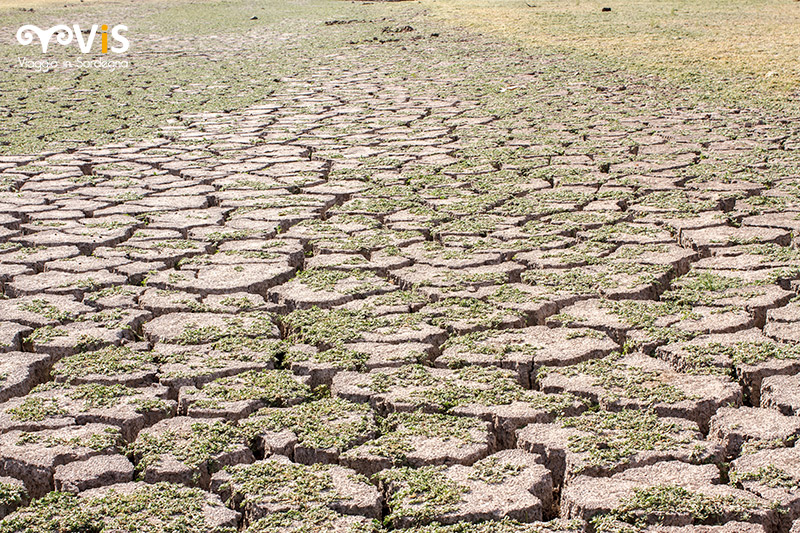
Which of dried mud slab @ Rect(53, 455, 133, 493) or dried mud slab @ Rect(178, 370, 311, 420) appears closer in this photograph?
dried mud slab @ Rect(53, 455, 133, 493)

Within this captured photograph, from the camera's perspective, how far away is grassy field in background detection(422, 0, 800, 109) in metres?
8.44

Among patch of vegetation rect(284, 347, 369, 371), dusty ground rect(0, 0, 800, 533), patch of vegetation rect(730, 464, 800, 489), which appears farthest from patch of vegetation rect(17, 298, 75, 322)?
patch of vegetation rect(730, 464, 800, 489)

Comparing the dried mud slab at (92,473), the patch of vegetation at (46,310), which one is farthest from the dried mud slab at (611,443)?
the patch of vegetation at (46,310)

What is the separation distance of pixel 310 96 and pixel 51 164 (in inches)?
129

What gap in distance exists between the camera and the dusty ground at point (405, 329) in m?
2.08

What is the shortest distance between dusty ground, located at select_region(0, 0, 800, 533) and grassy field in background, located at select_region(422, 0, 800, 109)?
195 centimetres

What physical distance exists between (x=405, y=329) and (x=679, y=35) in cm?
1033

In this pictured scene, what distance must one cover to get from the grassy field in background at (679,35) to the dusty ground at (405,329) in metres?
1.95

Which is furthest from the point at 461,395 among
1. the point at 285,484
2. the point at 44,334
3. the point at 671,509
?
the point at 44,334

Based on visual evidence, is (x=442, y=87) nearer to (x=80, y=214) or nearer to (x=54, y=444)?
(x=80, y=214)

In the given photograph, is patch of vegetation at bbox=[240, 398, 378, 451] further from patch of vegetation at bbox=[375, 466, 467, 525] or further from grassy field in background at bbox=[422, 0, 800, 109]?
grassy field in background at bbox=[422, 0, 800, 109]

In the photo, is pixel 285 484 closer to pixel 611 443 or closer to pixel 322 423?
pixel 322 423

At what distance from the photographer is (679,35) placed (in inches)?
481

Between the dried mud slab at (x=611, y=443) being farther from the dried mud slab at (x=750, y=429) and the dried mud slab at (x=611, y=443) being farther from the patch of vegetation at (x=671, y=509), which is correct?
the patch of vegetation at (x=671, y=509)
